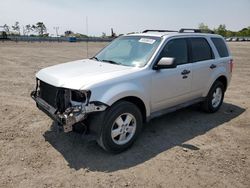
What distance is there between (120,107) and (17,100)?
3.90 meters

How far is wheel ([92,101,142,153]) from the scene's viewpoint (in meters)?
3.83

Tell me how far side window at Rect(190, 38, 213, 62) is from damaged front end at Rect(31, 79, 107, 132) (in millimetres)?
2636

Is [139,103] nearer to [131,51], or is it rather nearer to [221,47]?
[131,51]

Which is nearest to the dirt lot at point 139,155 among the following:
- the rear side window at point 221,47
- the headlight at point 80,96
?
the headlight at point 80,96

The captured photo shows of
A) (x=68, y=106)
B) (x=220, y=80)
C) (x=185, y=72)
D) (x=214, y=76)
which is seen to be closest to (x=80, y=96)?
(x=68, y=106)

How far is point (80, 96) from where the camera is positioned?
3.76 metres

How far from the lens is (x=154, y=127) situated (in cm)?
523

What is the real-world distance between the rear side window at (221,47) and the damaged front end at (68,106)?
3.66 meters


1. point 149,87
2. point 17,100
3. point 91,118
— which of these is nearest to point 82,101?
point 91,118

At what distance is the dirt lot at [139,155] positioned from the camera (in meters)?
3.45

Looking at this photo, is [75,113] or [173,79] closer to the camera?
[75,113]

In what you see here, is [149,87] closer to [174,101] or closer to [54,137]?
[174,101]

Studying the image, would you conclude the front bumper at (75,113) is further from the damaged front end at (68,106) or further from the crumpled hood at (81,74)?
the crumpled hood at (81,74)

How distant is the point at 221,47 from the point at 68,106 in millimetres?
4200
